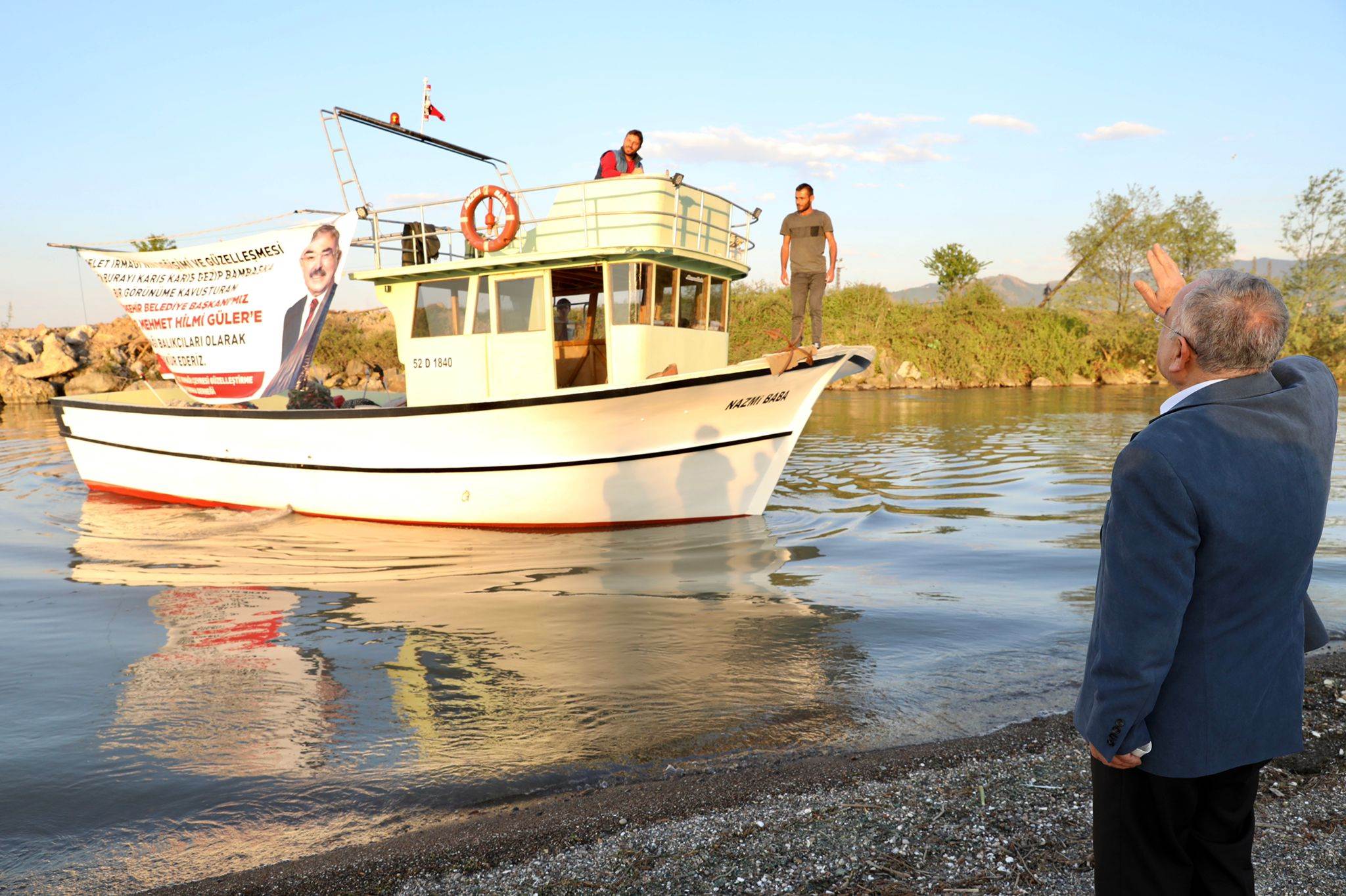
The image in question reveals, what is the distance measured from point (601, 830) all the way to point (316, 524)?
31.4ft

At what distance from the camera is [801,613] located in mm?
7043

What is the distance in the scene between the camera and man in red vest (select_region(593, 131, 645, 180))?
11.0 metres

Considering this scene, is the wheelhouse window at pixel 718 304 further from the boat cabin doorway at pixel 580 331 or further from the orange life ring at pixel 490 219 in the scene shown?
the orange life ring at pixel 490 219

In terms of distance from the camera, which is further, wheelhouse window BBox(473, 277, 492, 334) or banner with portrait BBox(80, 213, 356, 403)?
banner with portrait BBox(80, 213, 356, 403)

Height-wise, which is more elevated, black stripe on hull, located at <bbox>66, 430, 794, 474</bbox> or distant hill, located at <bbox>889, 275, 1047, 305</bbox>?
distant hill, located at <bbox>889, 275, 1047, 305</bbox>

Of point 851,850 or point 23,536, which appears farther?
point 23,536

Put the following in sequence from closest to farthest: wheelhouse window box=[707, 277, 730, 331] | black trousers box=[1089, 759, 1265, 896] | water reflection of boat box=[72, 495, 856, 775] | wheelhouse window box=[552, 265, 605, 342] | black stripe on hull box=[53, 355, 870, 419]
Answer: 1. black trousers box=[1089, 759, 1265, 896]
2. water reflection of boat box=[72, 495, 856, 775]
3. black stripe on hull box=[53, 355, 870, 419]
4. wheelhouse window box=[552, 265, 605, 342]
5. wheelhouse window box=[707, 277, 730, 331]

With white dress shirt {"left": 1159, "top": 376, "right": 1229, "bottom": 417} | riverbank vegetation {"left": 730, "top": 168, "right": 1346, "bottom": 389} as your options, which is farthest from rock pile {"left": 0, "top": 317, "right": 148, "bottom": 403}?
white dress shirt {"left": 1159, "top": 376, "right": 1229, "bottom": 417}

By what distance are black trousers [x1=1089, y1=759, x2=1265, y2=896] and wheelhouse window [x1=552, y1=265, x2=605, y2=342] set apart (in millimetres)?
9472

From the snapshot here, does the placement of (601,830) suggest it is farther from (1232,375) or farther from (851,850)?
(1232,375)

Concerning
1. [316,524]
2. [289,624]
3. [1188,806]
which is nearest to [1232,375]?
[1188,806]

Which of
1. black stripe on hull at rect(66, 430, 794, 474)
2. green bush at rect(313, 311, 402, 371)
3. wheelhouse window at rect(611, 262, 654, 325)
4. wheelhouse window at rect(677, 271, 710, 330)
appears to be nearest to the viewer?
black stripe on hull at rect(66, 430, 794, 474)

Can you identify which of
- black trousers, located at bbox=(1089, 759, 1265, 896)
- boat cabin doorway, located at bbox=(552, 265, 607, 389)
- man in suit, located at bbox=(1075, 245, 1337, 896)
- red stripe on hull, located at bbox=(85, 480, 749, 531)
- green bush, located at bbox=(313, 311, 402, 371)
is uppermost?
green bush, located at bbox=(313, 311, 402, 371)

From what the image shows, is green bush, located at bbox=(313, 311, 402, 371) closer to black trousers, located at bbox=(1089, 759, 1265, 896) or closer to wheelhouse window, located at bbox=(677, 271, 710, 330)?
wheelhouse window, located at bbox=(677, 271, 710, 330)
